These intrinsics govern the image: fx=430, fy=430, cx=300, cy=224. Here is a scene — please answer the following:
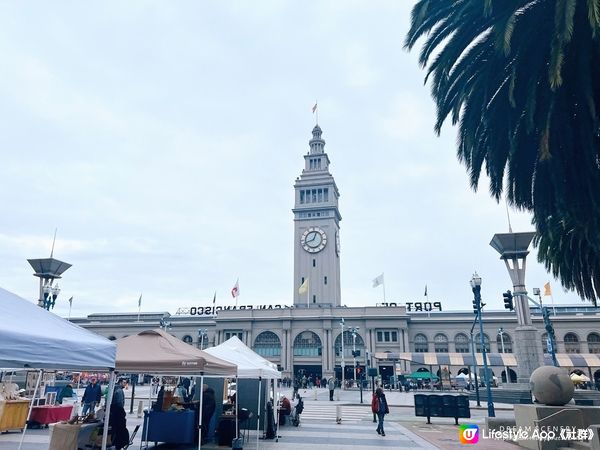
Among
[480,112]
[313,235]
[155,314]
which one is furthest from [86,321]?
[480,112]

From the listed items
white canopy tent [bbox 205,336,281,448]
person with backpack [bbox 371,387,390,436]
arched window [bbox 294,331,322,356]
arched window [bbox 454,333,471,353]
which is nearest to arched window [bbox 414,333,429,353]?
arched window [bbox 454,333,471,353]

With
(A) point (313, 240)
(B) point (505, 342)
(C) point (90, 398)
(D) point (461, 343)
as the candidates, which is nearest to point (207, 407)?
(C) point (90, 398)

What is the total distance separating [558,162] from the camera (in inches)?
473

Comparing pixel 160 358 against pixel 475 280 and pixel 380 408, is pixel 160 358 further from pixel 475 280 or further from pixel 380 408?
pixel 475 280

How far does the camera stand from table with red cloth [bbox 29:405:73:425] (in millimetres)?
18547

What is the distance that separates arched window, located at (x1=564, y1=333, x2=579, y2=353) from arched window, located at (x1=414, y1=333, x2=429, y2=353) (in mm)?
23124

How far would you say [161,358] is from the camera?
11.2 meters

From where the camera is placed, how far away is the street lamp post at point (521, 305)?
36500mm

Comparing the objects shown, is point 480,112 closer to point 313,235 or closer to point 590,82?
point 590,82

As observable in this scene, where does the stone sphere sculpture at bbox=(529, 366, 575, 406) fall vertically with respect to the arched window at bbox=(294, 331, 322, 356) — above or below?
below

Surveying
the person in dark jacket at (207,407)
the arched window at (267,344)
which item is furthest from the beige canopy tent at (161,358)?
the arched window at (267,344)

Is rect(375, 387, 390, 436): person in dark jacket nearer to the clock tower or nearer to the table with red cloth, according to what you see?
the table with red cloth

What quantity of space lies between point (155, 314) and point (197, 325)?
15.6m

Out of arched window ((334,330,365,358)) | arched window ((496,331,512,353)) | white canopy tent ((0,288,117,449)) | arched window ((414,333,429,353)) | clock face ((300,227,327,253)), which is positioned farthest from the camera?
clock face ((300,227,327,253))
